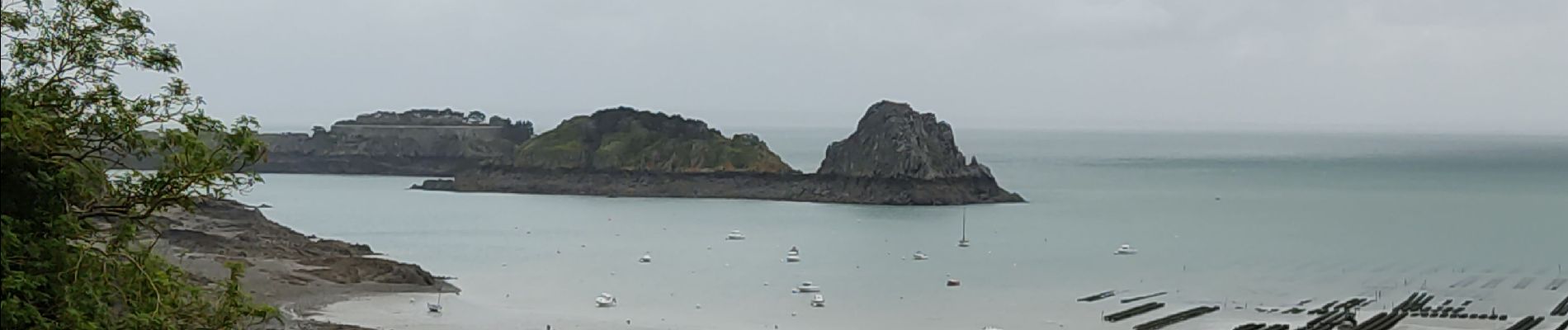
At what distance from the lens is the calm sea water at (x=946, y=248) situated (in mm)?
28766

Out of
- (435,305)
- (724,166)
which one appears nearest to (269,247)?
(435,305)

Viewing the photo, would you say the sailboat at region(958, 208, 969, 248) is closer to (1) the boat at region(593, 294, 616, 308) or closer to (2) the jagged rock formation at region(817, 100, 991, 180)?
(2) the jagged rock formation at region(817, 100, 991, 180)

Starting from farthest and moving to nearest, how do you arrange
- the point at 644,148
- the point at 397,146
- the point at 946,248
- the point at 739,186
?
the point at 397,146
the point at 644,148
the point at 739,186
the point at 946,248

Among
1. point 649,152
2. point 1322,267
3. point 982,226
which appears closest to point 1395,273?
point 1322,267

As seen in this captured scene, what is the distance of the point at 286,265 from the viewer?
99.9ft

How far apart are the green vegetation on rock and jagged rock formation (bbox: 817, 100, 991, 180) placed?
520cm

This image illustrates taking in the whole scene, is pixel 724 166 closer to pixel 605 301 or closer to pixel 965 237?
pixel 965 237

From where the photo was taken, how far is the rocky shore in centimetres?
2547

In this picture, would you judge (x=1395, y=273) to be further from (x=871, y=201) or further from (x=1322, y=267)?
(x=871, y=201)

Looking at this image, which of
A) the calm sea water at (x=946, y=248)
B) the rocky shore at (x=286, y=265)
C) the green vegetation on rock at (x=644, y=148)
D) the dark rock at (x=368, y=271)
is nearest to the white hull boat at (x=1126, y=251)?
the calm sea water at (x=946, y=248)

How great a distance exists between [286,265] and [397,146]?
63.8m

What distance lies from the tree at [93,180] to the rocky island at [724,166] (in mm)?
57684

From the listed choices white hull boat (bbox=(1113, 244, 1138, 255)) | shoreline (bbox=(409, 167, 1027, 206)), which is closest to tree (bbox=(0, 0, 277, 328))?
white hull boat (bbox=(1113, 244, 1138, 255))

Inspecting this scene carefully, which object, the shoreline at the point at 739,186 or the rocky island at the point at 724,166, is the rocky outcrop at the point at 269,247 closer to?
the shoreline at the point at 739,186
